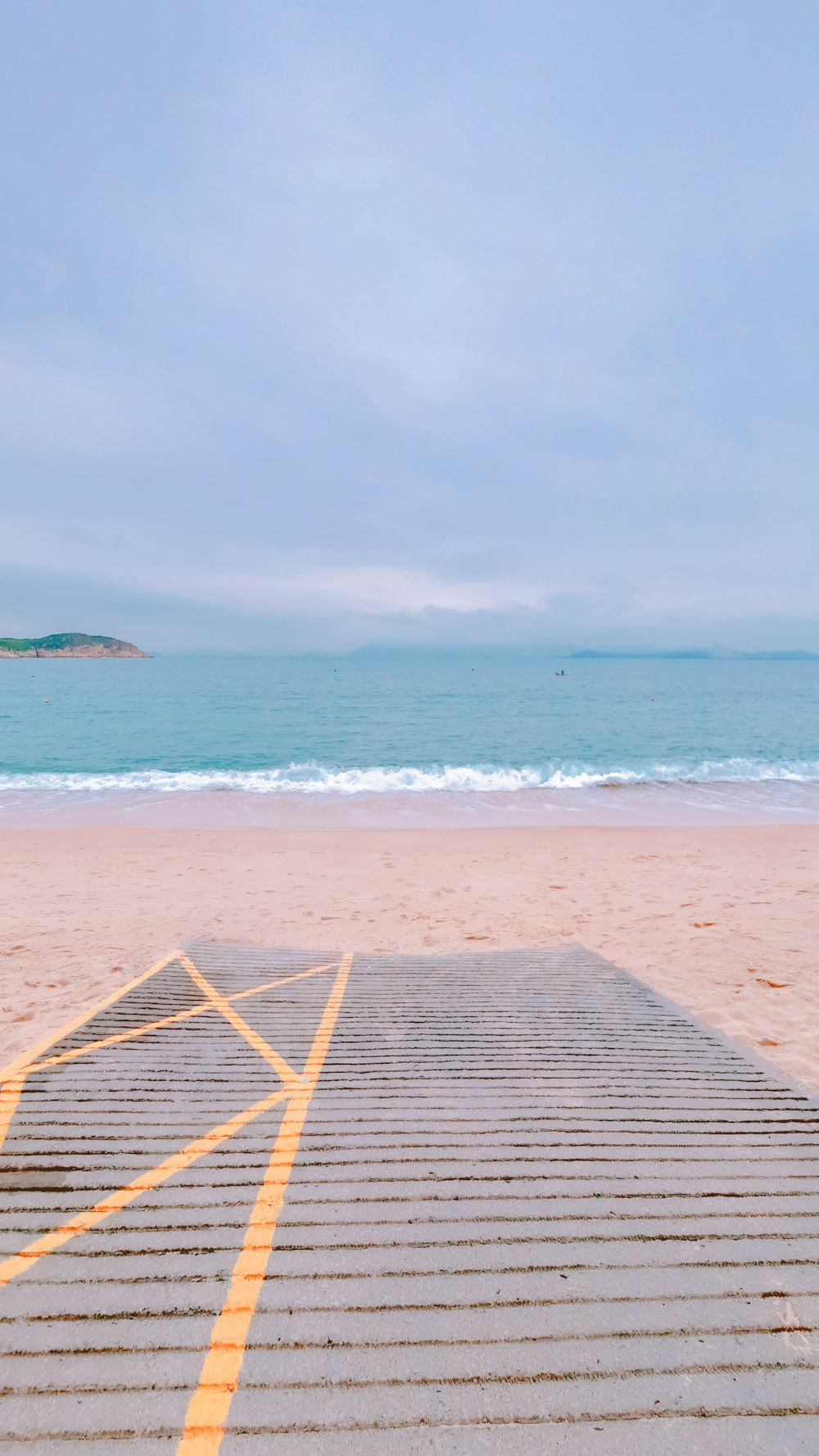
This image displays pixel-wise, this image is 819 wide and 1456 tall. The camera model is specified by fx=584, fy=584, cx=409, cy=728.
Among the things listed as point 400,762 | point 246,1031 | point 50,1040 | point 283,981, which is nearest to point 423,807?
point 400,762

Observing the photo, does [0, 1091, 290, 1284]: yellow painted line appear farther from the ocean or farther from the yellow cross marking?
the ocean

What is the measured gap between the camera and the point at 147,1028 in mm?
4254

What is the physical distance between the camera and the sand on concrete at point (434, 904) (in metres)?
6.47

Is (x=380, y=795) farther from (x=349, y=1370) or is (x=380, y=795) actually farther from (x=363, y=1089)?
(x=349, y=1370)

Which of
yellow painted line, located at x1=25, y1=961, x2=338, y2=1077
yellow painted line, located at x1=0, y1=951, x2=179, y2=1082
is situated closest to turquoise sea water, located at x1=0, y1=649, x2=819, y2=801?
yellow painted line, located at x1=25, y1=961, x2=338, y2=1077

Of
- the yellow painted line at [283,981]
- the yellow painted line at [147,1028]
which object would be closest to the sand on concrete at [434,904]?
the yellow painted line at [147,1028]

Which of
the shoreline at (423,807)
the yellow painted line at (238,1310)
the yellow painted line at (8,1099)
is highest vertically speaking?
the yellow painted line at (238,1310)

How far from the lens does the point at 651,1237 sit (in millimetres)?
2455

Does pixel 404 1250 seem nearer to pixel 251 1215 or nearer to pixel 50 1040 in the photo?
pixel 251 1215

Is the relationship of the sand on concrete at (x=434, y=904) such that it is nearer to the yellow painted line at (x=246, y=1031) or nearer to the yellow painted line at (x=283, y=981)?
the yellow painted line at (x=246, y=1031)

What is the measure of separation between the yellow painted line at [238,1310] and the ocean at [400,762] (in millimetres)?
13806

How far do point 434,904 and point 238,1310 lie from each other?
762 centimetres

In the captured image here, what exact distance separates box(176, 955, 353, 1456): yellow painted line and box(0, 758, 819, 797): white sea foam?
17259 mm

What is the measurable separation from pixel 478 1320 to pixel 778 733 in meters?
41.4
